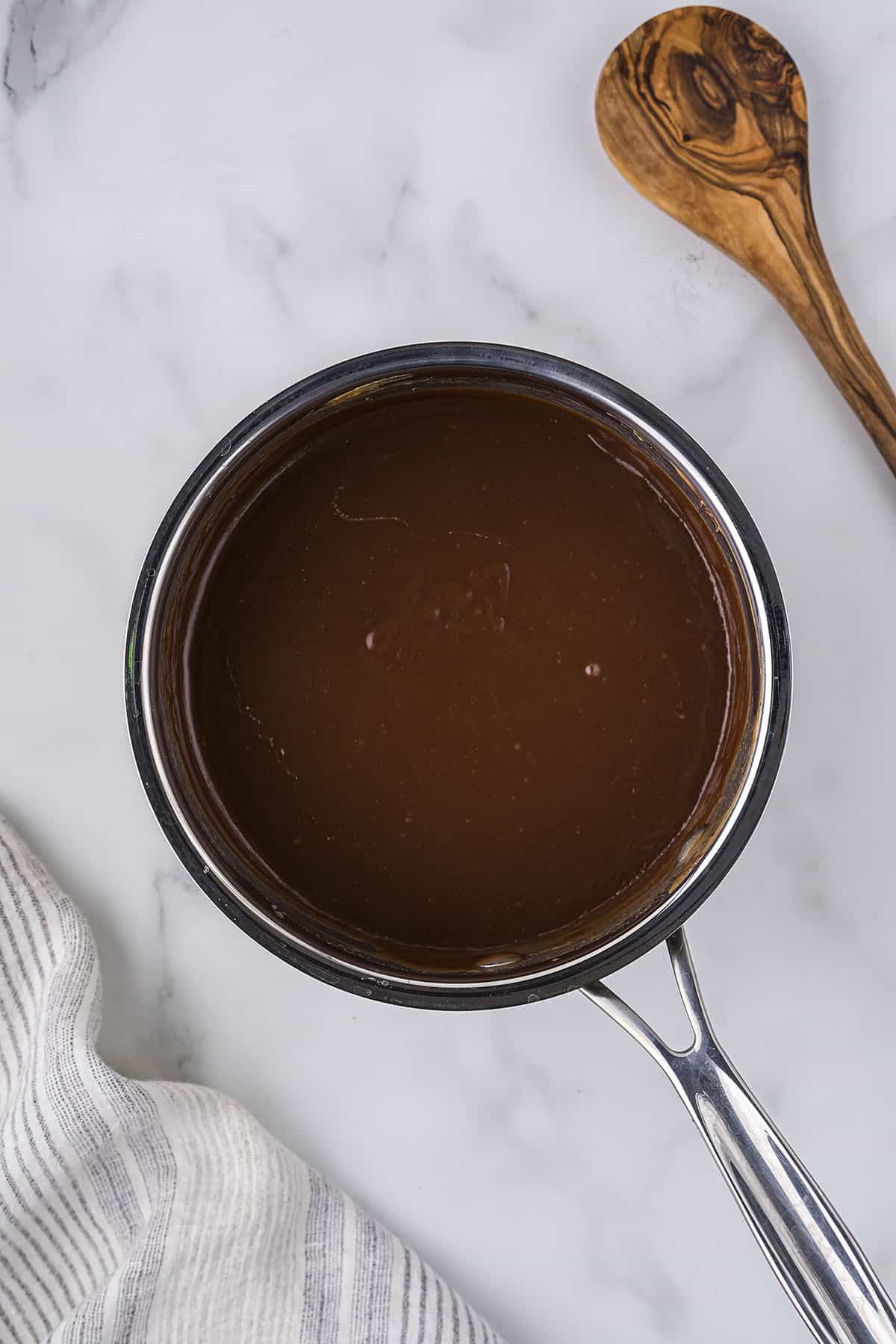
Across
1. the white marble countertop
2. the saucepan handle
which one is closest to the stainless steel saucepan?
the saucepan handle

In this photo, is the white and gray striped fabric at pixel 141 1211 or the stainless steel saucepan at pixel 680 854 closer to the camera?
the stainless steel saucepan at pixel 680 854

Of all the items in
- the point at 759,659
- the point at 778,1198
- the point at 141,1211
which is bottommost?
the point at 141,1211

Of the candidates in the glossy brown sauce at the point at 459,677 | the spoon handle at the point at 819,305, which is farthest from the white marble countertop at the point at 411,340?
the glossy brown sauce at the point at 459,677

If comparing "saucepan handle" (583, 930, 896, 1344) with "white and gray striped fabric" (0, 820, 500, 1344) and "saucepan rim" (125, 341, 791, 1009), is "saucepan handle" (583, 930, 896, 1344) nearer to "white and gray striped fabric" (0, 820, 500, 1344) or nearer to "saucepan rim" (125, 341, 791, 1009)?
"saucepan rim" (125, 341, 791, 1009)

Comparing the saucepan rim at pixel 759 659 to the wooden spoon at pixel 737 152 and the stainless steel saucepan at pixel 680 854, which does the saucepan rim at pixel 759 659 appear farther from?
the wooden spoon at pixel 737 152

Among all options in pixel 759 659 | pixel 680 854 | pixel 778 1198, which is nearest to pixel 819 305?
pixel 759 659

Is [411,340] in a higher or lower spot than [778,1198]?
higher

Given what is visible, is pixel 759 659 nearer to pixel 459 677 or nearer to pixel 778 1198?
pixel 459 677
